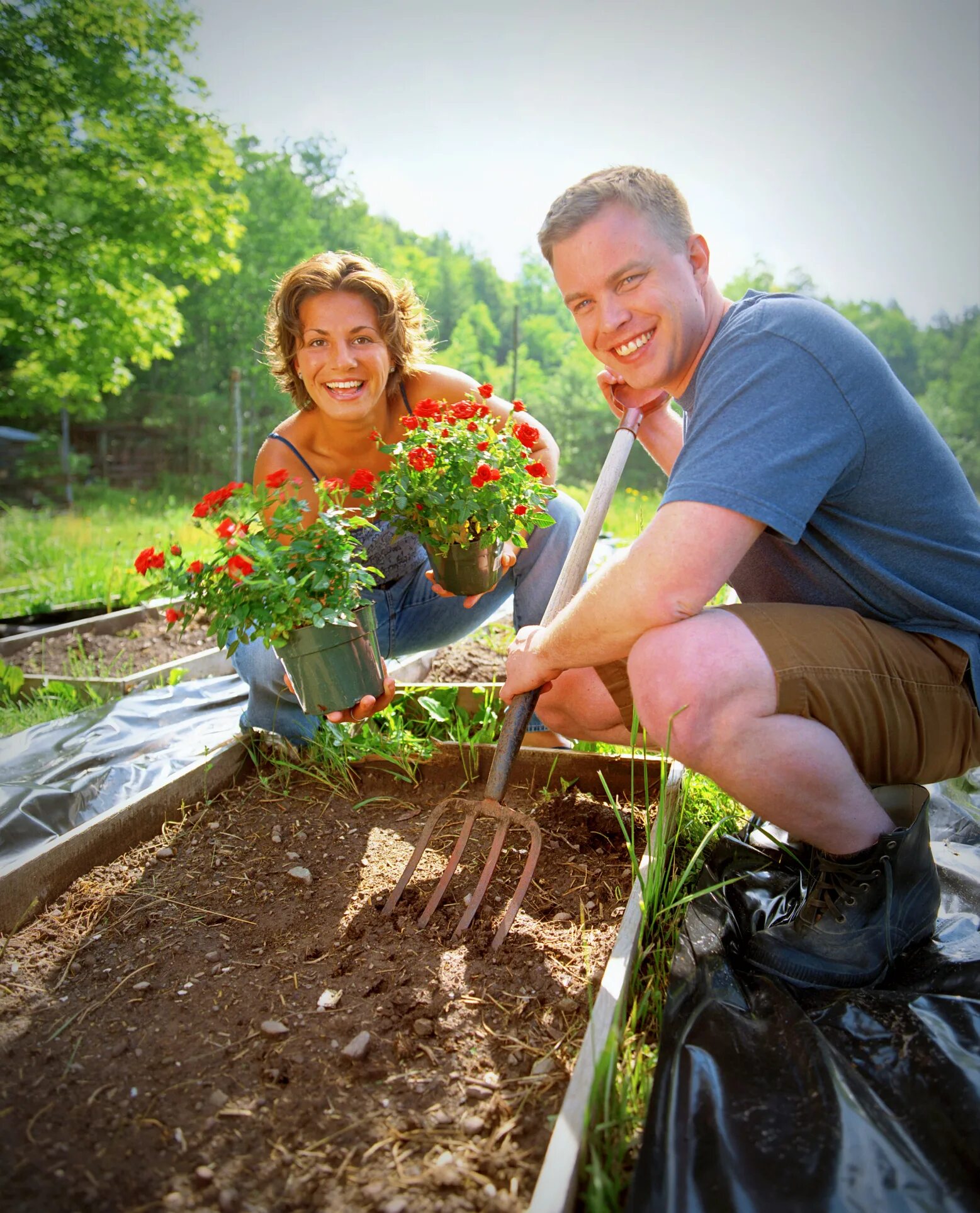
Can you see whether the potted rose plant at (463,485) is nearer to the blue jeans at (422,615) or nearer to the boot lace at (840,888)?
the blue jeans at (422,615)

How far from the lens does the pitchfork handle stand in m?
1.78

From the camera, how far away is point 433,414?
2059mm

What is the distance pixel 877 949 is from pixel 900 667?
0.50m

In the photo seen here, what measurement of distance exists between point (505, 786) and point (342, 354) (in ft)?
4.22

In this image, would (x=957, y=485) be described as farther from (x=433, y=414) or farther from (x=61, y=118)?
(x=61, y=118)

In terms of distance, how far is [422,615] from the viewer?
8.59 feet

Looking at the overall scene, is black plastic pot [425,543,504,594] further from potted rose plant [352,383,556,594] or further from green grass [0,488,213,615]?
green grass [0,488,213,615]

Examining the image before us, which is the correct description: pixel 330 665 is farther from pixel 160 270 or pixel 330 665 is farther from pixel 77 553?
pixel 160 270

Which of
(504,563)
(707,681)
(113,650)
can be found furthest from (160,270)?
(707,681)

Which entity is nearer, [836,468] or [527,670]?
[836,468]

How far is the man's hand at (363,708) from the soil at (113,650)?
1.62 m

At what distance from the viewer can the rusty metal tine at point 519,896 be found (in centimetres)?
149

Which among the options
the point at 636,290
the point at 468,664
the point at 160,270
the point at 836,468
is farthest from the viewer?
the point at 160,270

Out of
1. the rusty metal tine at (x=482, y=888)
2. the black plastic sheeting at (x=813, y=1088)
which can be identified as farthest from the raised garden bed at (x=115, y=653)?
the black plastic sheeting at (x=813, y=1088)
